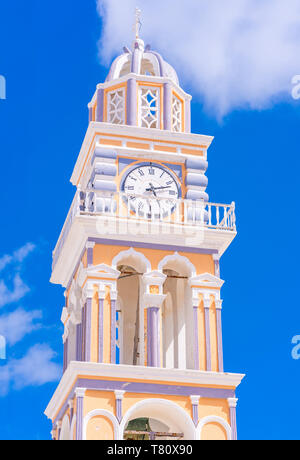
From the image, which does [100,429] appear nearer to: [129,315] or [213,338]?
[213,338]

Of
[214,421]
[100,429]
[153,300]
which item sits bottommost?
[100,429]

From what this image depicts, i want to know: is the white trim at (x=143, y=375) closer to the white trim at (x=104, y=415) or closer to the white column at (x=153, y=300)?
the white trim at (x=104, y=415)

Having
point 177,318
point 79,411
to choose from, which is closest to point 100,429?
point 79,411

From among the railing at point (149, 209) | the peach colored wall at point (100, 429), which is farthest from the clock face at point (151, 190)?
the peach colored wall at point (100, 429)

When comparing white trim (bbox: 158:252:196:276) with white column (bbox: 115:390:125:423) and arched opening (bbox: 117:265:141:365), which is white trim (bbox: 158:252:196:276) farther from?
white column (bbox: 115:390:125:423)

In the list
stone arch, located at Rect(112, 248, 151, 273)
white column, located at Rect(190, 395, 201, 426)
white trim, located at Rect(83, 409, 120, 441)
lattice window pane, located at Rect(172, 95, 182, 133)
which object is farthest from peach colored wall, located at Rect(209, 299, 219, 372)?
lattice window pane, located at Rect(172, 95, 182, 133)

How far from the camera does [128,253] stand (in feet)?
113

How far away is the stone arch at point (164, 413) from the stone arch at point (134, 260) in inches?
152

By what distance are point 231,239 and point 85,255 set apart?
13.3ft

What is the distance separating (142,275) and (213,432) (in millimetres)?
4727

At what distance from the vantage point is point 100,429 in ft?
104

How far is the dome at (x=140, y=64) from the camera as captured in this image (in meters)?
38.2

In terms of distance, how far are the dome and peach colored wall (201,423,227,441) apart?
10965mm
